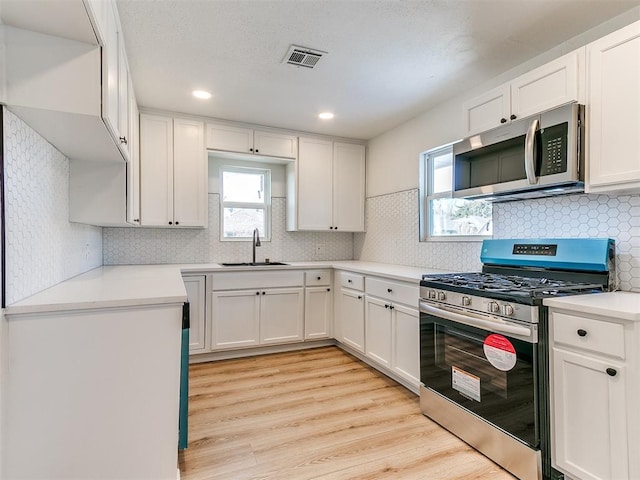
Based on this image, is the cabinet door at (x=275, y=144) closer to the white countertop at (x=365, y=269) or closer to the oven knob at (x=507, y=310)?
the white countertop at (x=365, y=269)

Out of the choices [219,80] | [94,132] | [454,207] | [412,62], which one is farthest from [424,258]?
[94,132]

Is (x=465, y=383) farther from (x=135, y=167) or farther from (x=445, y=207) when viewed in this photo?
(x=135, y=167)

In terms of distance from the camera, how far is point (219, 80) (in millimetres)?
2727

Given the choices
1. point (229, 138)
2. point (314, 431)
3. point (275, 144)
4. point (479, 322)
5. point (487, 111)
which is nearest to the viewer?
point (479, 322)

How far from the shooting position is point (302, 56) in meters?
2.35

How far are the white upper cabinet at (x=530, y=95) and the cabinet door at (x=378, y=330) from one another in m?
1.48

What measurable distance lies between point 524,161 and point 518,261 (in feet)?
2.18

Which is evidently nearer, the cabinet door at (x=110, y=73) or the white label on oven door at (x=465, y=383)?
the cabinet door at (x=110, y=73)

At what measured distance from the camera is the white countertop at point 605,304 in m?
1.37

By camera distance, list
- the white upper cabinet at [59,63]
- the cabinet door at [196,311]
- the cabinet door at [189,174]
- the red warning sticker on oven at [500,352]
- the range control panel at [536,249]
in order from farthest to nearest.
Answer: the cabinet door at [189,174], the cabinet door at [196,311], the range control panel at [536,249], the red warning sticker on oven at [500,352], the white upper cabinet at [59,63]

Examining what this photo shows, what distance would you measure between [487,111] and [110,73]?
2.18 m

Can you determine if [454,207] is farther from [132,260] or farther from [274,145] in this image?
[132,260]

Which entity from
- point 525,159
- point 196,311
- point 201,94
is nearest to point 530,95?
point 525,159

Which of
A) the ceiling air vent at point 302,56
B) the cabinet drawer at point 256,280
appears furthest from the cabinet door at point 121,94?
the cabinet drawer at point 256,280
